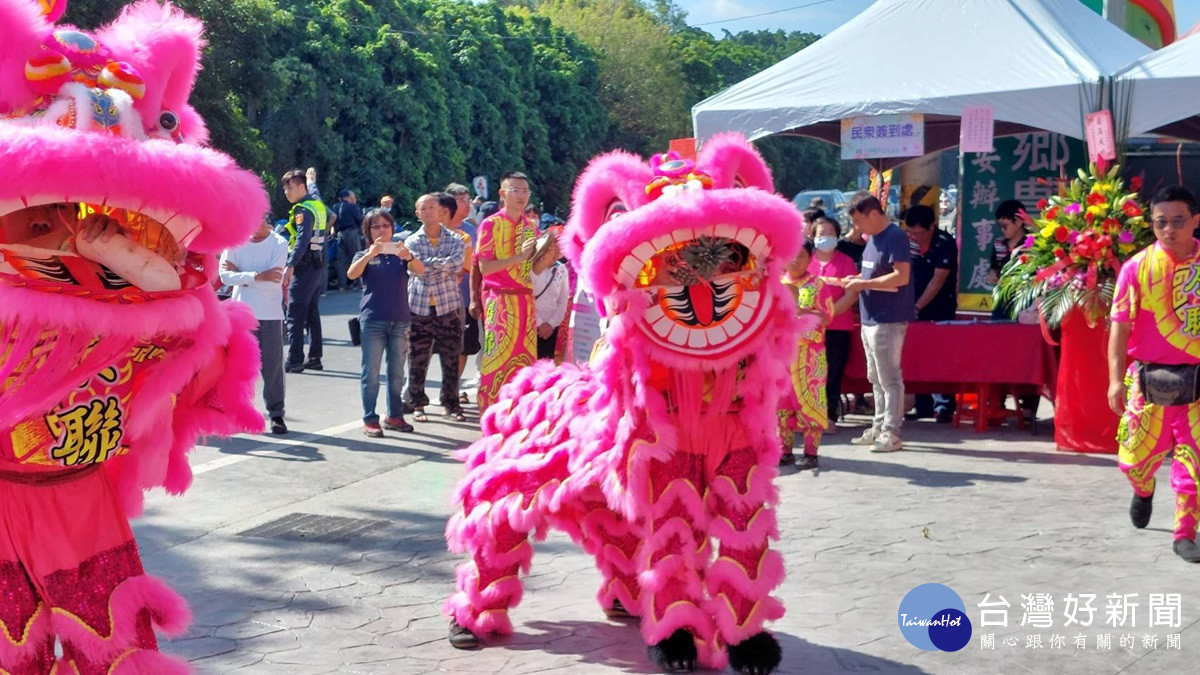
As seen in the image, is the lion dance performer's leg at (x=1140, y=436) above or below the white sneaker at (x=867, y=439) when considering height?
above

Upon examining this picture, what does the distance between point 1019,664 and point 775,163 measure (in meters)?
50.2

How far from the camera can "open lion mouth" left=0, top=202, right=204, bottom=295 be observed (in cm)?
295

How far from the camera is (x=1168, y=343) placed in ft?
19.4

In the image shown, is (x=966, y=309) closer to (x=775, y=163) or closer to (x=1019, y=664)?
(x=1019, y=664)

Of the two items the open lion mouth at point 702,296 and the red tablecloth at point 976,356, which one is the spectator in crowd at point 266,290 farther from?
the open lion mouth at point 702,296

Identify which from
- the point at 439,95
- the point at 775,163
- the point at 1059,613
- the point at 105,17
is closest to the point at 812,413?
the point at 1059,613

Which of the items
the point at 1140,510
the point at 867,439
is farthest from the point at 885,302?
the point at 1140,510

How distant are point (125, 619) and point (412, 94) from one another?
2849 centimetres

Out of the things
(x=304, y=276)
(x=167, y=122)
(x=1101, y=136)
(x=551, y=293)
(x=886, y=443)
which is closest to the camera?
(x=167, y=122)

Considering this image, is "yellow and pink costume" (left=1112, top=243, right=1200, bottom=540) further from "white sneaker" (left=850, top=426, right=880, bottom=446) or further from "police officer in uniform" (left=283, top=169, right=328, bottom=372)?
"police officer in uniform" (left=283, top=169, right=328, bottom=372)

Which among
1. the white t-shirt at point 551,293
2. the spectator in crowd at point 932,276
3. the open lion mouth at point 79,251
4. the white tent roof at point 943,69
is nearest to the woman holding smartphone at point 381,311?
the white t-shirt at point 551,293

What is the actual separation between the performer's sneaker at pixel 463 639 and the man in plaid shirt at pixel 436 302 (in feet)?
17.0

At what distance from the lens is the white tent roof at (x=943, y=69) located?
32.1 feet

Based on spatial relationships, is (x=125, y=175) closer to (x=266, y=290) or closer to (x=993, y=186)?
(x=266, y=290)
